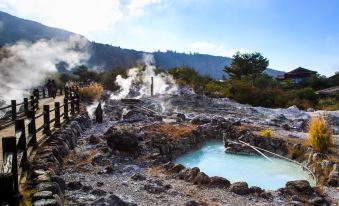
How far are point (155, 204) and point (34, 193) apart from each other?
214cm

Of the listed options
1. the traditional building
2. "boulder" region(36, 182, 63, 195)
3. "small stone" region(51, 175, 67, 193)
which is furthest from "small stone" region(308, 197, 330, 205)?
the traditional building

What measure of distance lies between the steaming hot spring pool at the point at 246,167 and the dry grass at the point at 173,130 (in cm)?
79

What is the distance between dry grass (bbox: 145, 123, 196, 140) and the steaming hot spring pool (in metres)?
0.79

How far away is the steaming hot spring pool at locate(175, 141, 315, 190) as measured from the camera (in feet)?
34.1

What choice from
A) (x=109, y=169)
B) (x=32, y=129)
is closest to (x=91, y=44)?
(x=109, y=169)

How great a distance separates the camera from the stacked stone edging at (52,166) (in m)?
5.20

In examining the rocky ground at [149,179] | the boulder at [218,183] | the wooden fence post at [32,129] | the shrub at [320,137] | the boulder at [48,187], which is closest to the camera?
the boulder at [48,187]

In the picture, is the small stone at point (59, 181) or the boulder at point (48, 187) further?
the small stone at point (59, 181)

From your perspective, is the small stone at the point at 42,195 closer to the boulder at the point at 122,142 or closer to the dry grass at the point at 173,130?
the boulder at the point at 122,142

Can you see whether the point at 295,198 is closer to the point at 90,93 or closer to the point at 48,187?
the point at 48,187

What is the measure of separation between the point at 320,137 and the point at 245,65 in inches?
1473

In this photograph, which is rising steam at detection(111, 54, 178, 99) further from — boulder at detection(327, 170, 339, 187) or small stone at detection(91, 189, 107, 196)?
small stone at detection(91, 189, 107, 196)

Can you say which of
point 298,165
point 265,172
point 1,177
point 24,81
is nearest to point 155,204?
point 1,177

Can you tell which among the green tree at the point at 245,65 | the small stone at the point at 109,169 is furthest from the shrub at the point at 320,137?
the green tree at the point at 245,65
